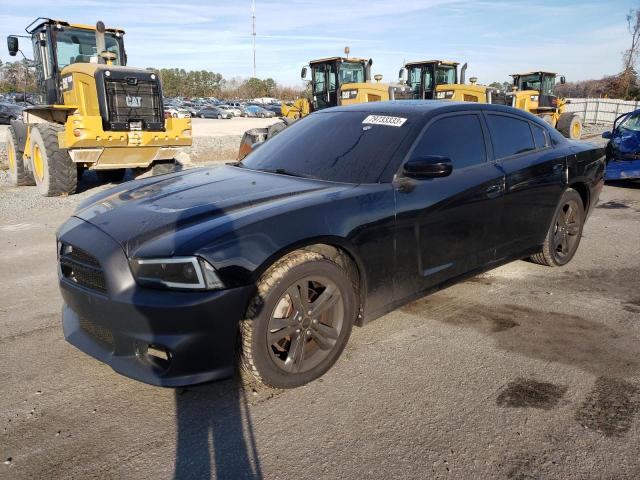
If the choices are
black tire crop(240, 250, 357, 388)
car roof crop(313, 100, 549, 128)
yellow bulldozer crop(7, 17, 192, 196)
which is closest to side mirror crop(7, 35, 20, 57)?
yellow bulldozer crop(7, 17, 192, 196)

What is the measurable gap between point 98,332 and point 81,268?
1.20 feet

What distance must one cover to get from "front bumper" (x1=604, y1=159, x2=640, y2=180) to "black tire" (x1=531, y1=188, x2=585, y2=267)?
5.28m

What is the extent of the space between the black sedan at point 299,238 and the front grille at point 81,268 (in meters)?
0.01

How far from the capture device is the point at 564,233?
16.4ft

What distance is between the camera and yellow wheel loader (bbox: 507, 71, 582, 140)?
1866cm

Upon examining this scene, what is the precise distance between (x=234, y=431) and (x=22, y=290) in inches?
117

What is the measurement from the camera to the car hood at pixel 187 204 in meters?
2.64

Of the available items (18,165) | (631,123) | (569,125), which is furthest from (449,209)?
(569,125)

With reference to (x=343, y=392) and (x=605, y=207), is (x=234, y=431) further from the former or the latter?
(x=605, y=207)

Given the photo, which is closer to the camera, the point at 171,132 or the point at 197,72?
the point at 171,132

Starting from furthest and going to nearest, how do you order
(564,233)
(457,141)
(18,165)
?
1. (18,165)
2. (564,233)
3. (457,141)

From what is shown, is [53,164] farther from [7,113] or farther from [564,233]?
[7,113]

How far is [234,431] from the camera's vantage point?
99.0 inches

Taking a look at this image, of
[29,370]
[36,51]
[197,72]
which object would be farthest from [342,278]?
[197,72]
